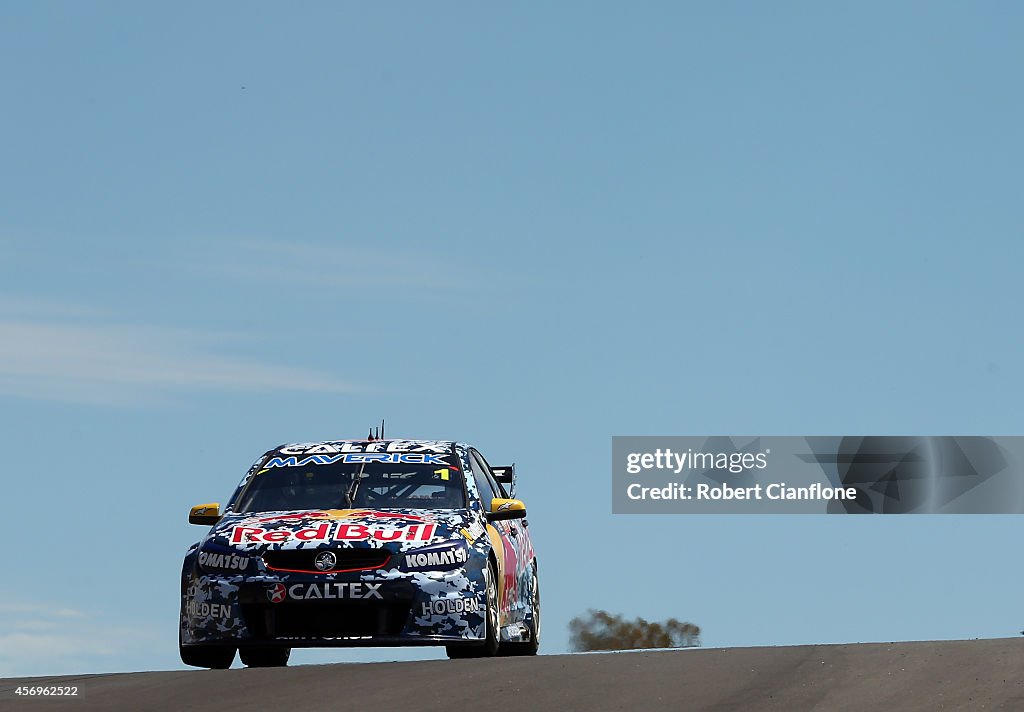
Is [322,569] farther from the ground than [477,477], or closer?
closer

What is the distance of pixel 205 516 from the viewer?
13289 millimetres

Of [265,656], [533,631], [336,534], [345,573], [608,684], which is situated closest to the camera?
[608,684]

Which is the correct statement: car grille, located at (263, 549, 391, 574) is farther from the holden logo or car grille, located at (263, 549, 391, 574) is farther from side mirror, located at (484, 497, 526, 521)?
side mirror, located at (484, 497, 526, 521)

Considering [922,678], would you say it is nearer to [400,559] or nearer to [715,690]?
[715,690]

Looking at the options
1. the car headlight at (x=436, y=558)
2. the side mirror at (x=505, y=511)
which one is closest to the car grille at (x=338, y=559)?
the car headlight at (x=436, y=558)

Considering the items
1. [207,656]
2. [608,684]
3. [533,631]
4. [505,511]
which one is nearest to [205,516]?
[207,656]

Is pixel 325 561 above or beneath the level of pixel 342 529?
beneath

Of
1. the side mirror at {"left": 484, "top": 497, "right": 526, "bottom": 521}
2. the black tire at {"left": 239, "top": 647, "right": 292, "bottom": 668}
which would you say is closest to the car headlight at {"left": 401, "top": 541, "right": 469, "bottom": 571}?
the side mirror at {"left": 484, "top": 497, "right": 526, "bottom": 521}

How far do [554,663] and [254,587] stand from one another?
242cm

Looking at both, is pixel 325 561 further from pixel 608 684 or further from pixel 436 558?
Answer: pixel 608 684

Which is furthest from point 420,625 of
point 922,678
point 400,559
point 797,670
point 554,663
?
point 922,678

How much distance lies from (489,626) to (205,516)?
226 centimetres

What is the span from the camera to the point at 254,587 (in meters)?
12.4

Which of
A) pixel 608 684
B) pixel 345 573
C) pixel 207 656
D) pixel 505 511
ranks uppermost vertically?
pixel 505 511
